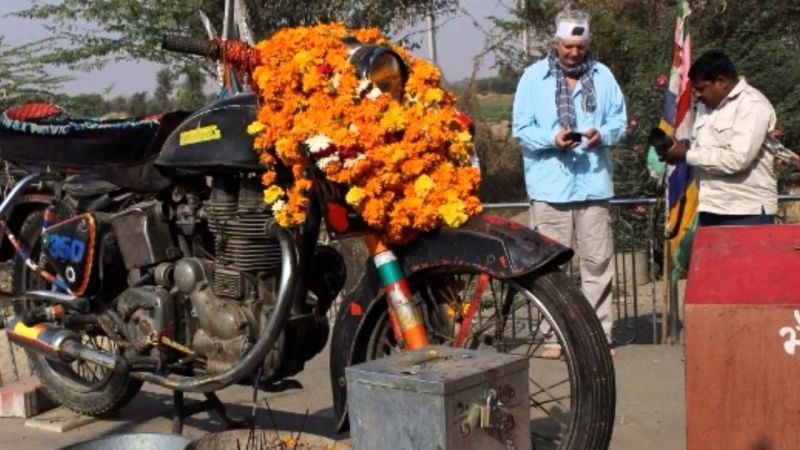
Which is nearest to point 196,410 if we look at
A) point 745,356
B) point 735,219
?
point 745,356

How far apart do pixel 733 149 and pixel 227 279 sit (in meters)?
2.69

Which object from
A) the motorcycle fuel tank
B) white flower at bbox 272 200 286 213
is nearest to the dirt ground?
white flower at bbox 272 200 286 213

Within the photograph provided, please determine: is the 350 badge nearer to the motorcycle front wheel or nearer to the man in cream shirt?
the motorcycle front wheel

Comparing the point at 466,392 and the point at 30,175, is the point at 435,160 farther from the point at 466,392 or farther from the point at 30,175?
the point at 30,175

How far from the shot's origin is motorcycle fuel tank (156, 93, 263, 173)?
4.26 metres

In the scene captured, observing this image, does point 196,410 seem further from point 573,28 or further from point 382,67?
point 573,28

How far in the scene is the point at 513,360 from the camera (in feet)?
11.6

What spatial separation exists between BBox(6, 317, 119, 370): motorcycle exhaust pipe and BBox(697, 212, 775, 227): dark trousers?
3.07 m

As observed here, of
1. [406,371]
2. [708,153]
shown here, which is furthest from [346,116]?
[708,153]

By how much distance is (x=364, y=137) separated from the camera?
3.92m

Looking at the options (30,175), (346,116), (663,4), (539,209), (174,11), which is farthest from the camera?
(174,11)

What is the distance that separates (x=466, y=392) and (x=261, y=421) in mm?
2331

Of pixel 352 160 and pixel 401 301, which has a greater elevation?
pixel 352 160

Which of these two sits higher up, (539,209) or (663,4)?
(663,4)
